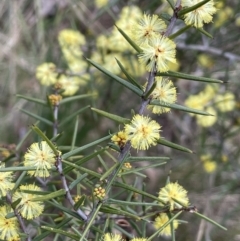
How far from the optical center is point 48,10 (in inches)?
75.6

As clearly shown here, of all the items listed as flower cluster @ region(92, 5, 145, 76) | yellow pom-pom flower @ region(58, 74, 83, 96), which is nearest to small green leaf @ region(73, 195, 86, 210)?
yellow pom-pom flower @ region(58, 74, 83, 96)

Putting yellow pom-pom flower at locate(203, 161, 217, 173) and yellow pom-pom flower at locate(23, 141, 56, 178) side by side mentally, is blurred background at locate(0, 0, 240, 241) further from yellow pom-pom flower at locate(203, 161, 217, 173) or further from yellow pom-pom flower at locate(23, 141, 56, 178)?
yellow pom-pom flower at locate(23, 141, 56, 178)

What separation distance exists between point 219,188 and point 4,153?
33.4 inches

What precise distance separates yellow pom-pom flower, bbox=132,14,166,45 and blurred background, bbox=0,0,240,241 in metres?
0.52

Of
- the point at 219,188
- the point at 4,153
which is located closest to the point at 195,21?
the point at 4,153

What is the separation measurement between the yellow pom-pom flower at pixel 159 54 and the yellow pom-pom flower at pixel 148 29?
0.02 m

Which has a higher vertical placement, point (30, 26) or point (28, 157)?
point (30, 26)

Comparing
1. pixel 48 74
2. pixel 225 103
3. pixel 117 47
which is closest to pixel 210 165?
pixel 225 103

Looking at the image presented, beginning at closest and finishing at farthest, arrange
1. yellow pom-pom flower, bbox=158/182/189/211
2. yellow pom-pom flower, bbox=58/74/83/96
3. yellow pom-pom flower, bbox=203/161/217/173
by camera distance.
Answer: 1. yellow pom-pom flower, bbox=158/182/189/211
2. yellow pom-pom flower, bbox=58/74/83/96
3. yellow pom-pom flower, bbox=203/161/217/173

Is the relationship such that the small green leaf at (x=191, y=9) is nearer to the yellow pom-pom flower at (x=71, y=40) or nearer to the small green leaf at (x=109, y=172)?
the small green leaf at (x=109, y=172)

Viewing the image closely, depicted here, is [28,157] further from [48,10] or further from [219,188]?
[48,10]

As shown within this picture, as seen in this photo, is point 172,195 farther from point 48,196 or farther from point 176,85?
point 176,85

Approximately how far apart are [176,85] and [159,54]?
798 mm

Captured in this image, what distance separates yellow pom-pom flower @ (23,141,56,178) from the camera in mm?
515
